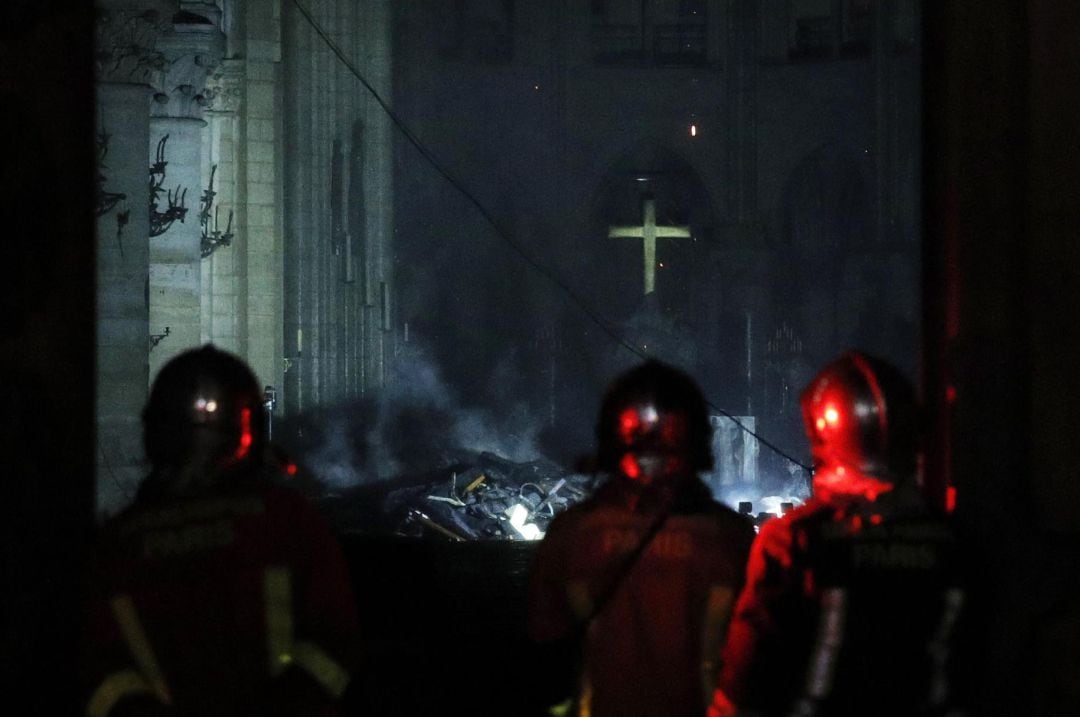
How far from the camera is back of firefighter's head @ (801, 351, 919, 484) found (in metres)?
3.98

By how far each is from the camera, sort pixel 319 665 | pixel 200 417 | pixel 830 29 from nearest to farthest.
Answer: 1. pixel 319 665
2. pixel 200 417
3. pixel 830 29

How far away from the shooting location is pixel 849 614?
12.1 feet

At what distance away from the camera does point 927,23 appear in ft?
17.2

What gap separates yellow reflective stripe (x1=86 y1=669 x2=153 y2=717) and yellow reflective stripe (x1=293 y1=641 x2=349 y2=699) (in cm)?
41

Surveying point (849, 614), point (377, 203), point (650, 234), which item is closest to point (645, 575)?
point (849, 614)

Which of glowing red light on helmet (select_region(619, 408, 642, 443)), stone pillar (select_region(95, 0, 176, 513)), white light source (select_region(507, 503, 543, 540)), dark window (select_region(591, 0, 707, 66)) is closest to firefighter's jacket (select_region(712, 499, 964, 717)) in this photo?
glowing red light on helmet (select_region(619, 408, 642, 443))

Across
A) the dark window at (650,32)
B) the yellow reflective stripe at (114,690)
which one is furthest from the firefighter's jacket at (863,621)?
the dark window at (650,32)

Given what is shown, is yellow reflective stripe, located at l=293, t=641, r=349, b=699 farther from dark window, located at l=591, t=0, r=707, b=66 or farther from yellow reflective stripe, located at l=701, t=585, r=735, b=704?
dark window, located at l=591, t=0, r=707, b=66

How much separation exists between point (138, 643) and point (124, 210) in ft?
31.6

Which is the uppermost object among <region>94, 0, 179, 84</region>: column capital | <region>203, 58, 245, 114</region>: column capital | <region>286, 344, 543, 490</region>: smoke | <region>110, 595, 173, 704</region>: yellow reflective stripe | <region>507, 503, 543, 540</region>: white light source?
<region>203, 58, 245, 114</region>: column capital

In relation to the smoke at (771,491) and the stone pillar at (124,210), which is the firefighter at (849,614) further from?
the smoke at (771,491)

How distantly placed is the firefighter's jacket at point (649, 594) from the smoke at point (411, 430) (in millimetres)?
20973

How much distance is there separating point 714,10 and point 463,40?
270 inches

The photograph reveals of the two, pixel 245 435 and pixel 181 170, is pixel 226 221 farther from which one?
pixel 245 435
